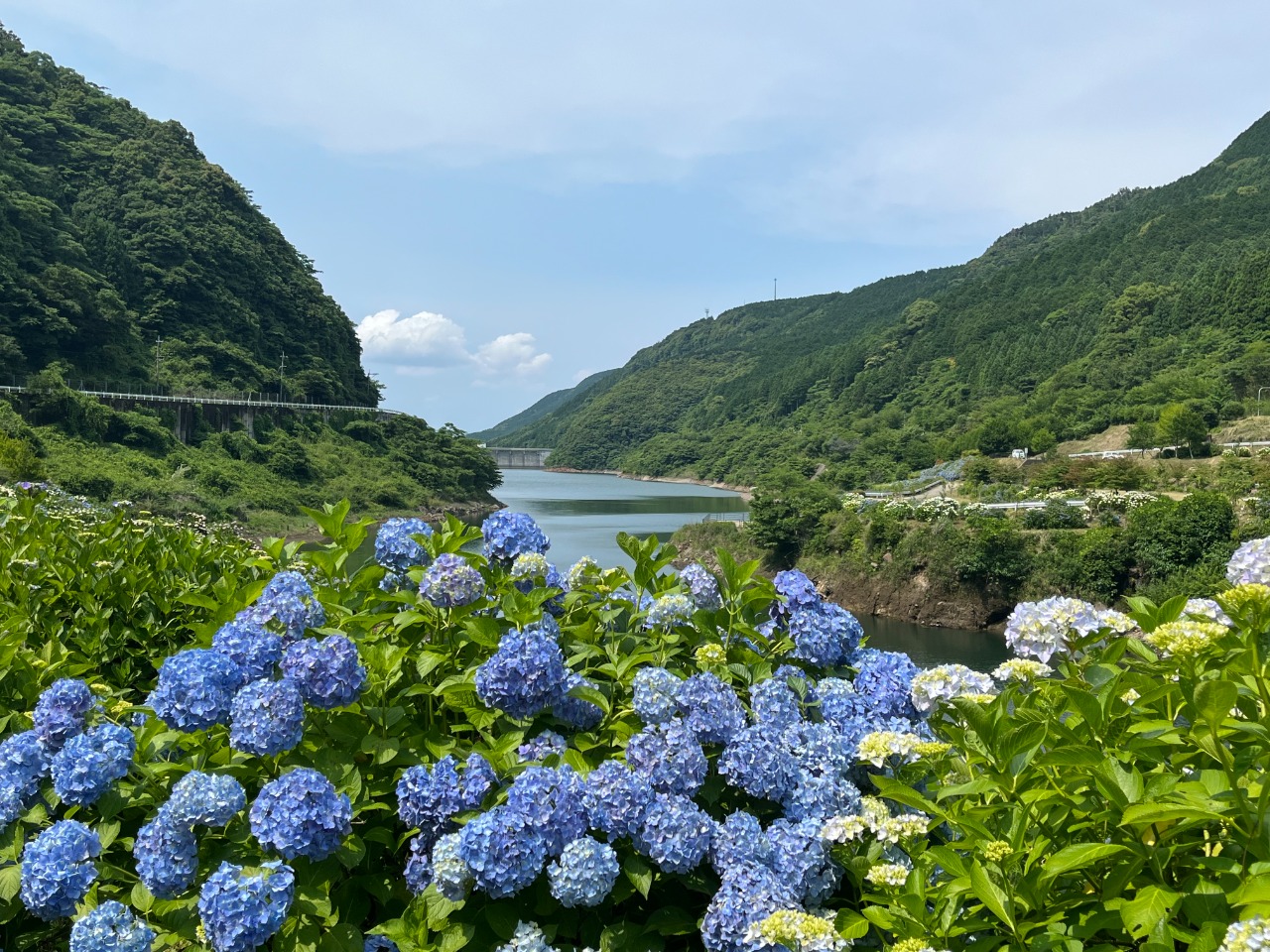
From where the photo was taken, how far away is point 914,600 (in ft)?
101

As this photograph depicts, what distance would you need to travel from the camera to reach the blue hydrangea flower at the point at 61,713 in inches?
86.7

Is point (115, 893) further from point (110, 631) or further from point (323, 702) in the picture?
point (110, 631)

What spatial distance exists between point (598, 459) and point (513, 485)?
33238mm

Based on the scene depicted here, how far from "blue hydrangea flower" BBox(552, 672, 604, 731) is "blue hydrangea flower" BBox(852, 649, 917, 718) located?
70cm

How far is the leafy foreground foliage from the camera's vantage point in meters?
1.43

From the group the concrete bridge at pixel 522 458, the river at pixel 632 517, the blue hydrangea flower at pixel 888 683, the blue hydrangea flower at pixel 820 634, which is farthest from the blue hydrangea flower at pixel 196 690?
the concrete bridge at pixel 522 458

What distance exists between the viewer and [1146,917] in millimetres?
1250

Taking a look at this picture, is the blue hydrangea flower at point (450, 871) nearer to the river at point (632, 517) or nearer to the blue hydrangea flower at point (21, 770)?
the blue hydrangea flower at point (21, 770)

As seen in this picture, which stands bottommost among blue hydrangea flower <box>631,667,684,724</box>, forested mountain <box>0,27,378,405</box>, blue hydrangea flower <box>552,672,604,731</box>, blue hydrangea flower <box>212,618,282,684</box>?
blue hydrangea flower <box>552,672,604,731</box>

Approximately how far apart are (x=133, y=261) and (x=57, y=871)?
62.1m

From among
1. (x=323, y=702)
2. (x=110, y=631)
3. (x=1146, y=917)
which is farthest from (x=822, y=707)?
(x=110, y=631)

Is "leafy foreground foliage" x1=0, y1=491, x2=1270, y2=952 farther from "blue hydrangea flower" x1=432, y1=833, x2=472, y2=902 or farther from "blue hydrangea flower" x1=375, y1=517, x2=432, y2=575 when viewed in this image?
"blue hydrangea flower" x1=375, y1=517, x2=432, y2=575

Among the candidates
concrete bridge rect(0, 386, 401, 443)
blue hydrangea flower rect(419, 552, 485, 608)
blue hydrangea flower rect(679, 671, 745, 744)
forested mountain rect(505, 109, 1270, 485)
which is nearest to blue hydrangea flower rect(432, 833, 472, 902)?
blue hydrangea flower rect(679, 671, 745, 744)

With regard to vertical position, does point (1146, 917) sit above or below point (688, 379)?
below
